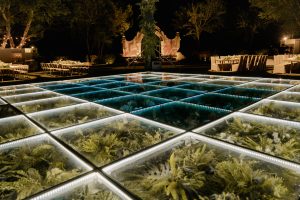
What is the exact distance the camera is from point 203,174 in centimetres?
268

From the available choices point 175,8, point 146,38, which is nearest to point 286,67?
point 146,38

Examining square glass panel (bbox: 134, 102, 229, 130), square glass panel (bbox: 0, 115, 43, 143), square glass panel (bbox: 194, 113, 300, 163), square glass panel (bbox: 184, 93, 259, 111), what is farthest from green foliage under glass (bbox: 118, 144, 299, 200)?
square glass panel (bbox: 184, 93, 259, 111)

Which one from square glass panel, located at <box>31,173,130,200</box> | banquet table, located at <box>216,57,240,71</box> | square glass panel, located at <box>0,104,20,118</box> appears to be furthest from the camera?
banquet table, located at <box>216,57,240,71</box>

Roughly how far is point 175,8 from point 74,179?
95.8ft

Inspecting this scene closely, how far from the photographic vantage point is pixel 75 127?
155 inches

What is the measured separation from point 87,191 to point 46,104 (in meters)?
3.78

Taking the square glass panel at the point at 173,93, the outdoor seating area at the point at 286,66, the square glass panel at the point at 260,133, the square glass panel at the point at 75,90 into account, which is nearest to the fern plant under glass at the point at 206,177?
the square glass panel at the point at 260,133

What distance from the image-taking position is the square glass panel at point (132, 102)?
5227 millimetres

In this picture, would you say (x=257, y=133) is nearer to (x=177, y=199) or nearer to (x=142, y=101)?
(x=177, y=199)

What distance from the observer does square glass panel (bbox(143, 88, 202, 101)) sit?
609 centimetres

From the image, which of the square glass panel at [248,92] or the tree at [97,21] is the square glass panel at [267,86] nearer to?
the square glass panel at [248,92]

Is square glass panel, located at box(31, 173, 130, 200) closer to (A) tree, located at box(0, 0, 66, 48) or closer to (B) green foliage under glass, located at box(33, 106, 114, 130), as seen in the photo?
(B) green foliage under glass, located at box(33, 106, 114, 130)

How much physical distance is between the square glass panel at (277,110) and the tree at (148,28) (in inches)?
345

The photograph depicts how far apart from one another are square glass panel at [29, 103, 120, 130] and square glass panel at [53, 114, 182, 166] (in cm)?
33
